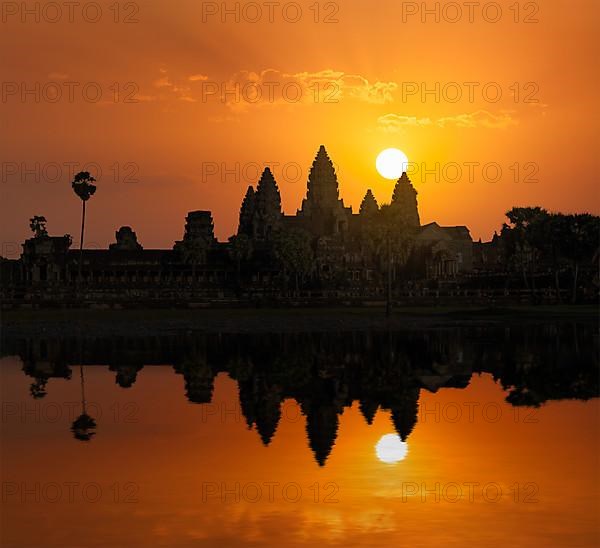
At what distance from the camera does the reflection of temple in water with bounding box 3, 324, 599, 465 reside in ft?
105

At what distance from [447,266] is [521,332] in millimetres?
129939

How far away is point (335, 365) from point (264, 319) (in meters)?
38.7

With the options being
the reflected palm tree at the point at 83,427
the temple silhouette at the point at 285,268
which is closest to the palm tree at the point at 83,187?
the temple silhouette at the point at 285,268

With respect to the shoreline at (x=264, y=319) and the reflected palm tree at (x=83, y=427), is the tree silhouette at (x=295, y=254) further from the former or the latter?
the reflected palm tree at (x=83, y=427)

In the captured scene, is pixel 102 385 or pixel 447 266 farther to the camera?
pixel 447 266

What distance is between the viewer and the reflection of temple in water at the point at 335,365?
3209 centimetres

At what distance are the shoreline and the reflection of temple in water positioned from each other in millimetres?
6998

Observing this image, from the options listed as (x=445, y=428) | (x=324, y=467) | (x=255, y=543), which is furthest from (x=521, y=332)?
(x=255, y=543)

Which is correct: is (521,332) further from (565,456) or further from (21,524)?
(21,524)

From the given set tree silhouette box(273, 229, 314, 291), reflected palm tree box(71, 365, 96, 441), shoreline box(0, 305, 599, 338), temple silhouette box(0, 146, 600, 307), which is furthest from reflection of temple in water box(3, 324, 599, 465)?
tree silhouette box(273, 229, 314, 291)

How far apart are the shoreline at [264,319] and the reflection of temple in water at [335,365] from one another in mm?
6998

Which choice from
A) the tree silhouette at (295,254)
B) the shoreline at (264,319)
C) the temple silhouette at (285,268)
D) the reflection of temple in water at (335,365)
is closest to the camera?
the reflection of temple in water at (335,365)

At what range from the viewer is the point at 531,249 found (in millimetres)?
147250

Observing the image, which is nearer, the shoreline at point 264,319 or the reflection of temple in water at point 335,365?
the reflection of temple in water at point 335,365
